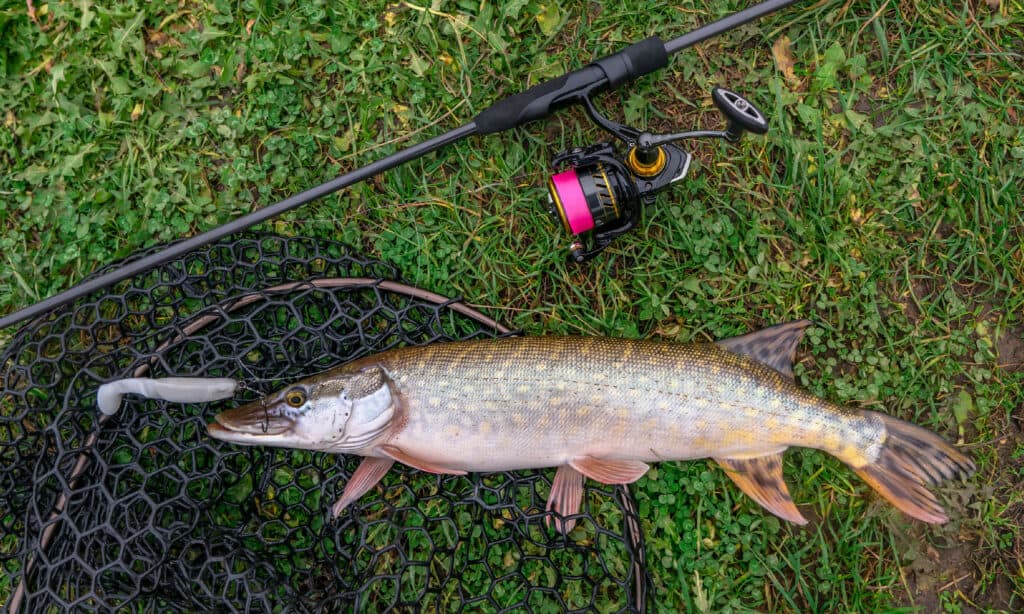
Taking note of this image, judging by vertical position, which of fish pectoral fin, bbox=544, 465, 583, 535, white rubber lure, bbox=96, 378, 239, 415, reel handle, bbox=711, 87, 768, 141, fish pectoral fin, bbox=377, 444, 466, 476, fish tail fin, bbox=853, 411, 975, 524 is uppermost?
reel handle, bbox=711, 87, 768, 141

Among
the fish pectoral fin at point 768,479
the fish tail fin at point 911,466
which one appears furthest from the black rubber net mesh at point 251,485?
the fish tail fin at point 911,466

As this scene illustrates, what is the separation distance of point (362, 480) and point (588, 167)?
1455mm

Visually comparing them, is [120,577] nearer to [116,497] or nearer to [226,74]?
[116,497]

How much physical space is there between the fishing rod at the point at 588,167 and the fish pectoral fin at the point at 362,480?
3.29ft

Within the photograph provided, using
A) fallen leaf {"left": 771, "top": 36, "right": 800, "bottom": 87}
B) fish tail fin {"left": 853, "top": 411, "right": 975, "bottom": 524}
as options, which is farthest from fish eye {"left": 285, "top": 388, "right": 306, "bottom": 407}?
fallen leaf {"left": 771, "top": 36, "right": 800, "bottom": 87}

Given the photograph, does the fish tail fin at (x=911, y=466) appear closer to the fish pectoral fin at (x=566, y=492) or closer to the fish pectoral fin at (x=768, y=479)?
the fish pectoral fin at (x=768, y=479)

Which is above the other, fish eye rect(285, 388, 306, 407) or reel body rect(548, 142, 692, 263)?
reel body rect(548, 142, 692, 263)

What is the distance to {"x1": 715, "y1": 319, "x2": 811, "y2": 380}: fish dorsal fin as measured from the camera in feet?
7.85

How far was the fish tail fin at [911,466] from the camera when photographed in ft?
7.73

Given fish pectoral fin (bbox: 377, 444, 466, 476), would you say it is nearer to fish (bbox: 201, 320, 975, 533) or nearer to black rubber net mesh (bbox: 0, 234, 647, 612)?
fish (bbox: 201, 320, 975, 533)

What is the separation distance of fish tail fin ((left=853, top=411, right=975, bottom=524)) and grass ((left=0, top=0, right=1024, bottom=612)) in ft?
0.72

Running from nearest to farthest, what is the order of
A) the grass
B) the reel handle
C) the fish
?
the reel handle
the fish
the grass

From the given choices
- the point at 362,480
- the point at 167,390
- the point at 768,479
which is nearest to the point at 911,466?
the point at 768,479

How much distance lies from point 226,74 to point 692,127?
2.01m
